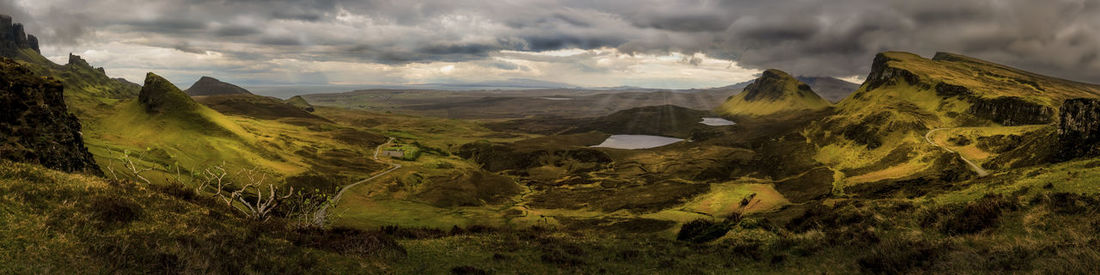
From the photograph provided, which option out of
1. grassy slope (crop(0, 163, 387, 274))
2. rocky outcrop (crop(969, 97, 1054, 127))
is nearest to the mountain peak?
grassy slope (crop(0, 163, 387, 274))

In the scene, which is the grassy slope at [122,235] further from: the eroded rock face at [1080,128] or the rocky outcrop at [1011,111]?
the rocky outcrop at [1011,111]

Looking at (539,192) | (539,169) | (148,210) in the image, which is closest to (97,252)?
(148,210)

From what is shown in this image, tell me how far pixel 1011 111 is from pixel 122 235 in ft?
790

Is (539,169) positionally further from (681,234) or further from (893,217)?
(893,217)

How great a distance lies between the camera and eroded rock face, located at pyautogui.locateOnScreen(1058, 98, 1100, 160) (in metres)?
58.1

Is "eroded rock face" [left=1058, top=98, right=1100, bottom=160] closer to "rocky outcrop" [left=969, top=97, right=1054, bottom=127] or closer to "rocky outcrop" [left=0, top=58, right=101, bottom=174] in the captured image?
"rocky outcrop" [left=0, top=58, right=101, bottom=174]

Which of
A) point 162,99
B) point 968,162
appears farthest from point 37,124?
point 968,162

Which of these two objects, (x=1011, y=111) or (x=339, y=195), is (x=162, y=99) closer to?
(x=339, y=195)

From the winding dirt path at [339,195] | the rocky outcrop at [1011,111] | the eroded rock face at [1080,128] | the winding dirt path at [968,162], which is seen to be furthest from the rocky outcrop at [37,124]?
the rocky outcrop at [1011,111]

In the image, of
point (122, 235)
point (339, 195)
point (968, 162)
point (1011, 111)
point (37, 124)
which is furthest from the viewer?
point (1011, 111)

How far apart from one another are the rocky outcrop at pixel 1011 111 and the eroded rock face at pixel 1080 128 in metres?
117

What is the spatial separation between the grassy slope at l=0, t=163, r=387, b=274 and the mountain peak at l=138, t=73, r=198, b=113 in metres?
129

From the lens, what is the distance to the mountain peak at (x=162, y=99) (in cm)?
11906

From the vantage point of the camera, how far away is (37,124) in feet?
112
